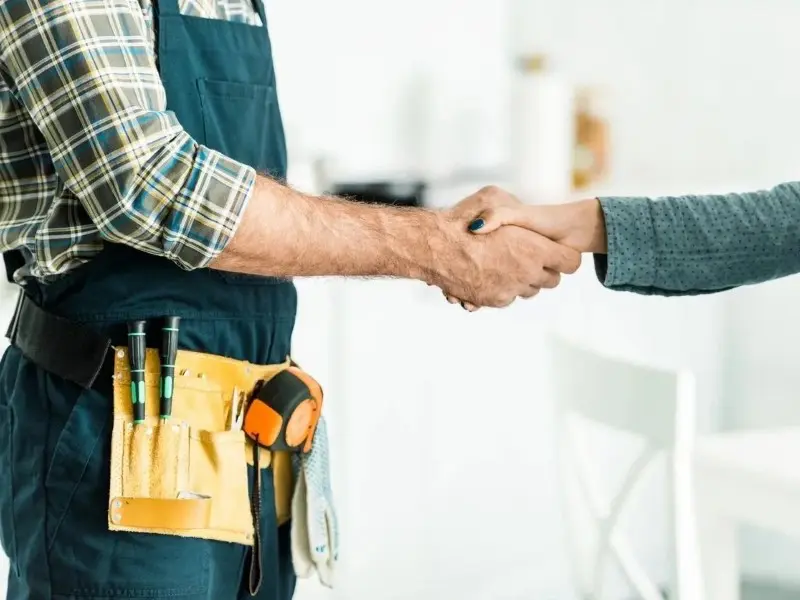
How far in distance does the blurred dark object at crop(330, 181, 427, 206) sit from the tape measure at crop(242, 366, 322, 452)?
86cm

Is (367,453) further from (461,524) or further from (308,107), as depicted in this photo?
(308,107)

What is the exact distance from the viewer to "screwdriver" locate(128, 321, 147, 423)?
0.94 metres

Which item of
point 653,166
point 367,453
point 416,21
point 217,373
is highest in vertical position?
point 416,21

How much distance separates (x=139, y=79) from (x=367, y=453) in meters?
1.23

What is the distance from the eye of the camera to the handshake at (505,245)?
1131 mm

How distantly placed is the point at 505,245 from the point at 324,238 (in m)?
0.29

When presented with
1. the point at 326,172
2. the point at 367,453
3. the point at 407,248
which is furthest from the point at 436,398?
the point at 407,248

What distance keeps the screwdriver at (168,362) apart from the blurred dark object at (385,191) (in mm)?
968

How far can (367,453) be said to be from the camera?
197 centimetres

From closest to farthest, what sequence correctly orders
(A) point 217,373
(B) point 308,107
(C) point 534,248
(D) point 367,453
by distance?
(A) point 217,373 < (C) point 534,248 < (D) point 367,453 < (B) point 308,107

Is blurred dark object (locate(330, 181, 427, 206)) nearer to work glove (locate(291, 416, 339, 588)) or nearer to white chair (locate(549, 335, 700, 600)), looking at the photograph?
white chair (locate(549, 335, 700, 600))

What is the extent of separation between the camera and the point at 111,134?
2.74ft

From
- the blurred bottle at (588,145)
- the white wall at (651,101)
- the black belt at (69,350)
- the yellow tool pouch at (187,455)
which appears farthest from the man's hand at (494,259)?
the blurred bottle at (588,145)

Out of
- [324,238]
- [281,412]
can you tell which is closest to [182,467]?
[281,412]
